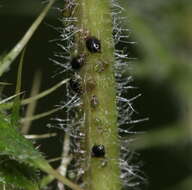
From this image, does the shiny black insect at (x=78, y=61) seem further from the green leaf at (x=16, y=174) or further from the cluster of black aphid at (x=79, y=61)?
the green leaf at (x=16, y=174)

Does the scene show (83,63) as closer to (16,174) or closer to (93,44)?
(93,44)

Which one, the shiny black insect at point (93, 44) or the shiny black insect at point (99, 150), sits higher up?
the shiny black insect at point (93, 44)

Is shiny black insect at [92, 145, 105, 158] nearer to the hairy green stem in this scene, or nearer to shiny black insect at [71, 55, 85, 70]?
the hairy green stem

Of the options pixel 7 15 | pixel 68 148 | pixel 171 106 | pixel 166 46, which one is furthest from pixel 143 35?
pixel 68 148

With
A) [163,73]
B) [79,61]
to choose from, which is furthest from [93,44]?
[163,73]

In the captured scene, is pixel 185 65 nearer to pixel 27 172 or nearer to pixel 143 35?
pixel 143 35

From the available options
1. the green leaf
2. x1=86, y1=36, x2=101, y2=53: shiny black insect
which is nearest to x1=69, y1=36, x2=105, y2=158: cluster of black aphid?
x1=86, y1=36, x2=101, y2=53: shiny black insect

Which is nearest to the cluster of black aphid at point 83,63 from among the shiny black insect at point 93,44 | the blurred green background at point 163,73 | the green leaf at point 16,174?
the shiny black insect at point 93,44
